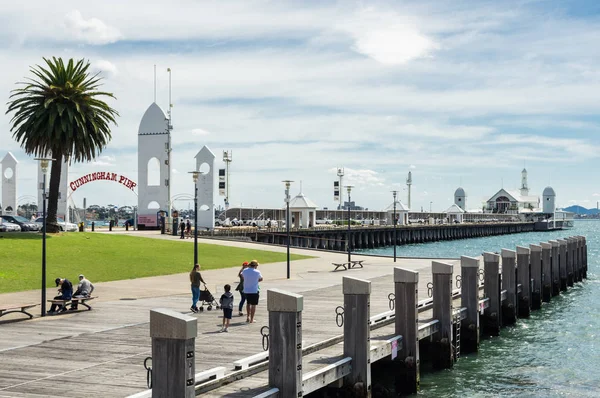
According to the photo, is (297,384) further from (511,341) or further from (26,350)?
(511,341)

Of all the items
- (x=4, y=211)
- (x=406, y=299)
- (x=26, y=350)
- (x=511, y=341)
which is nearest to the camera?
(x=26, y=350)

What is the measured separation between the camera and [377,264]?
46.5 m

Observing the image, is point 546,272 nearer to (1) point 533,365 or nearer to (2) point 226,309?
(1) point 533,365

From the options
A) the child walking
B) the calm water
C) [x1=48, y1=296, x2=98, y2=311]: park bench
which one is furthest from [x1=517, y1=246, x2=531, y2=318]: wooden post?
[x1=48, y1=296, x2=98, y2=311]: park bench

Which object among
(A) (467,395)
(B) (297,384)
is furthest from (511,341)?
(B) (297,384)

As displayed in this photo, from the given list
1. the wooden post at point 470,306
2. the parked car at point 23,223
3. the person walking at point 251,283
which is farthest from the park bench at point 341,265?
the parked car at point 23,223

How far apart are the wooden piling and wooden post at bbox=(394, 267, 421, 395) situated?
889 inches

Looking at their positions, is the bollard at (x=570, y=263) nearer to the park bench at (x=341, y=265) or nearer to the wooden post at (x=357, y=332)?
the park bench at (x=341, y=265)

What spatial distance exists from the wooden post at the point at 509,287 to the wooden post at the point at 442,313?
382 inches

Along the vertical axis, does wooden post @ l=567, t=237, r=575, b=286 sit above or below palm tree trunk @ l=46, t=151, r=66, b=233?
below

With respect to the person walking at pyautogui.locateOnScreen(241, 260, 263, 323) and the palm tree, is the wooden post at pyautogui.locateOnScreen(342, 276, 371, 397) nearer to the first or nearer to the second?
the person walking at pyautogui.locateOnScreen(241, 260, 263, 323)

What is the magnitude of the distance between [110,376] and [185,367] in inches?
178

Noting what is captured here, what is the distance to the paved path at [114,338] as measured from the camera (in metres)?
13.6

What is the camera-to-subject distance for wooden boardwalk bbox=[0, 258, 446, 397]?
1338 cm
